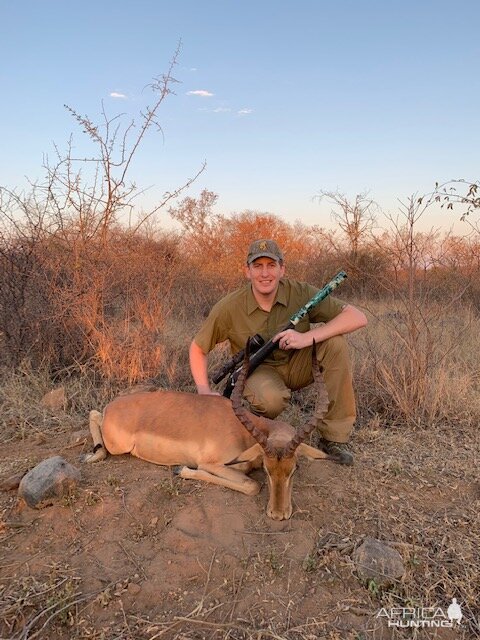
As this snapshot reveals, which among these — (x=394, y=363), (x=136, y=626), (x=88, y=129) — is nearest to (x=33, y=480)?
(x=136, y=626)

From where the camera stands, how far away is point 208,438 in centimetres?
404

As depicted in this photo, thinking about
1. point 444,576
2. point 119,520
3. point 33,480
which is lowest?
point 444,576

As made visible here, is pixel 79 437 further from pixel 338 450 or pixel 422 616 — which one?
pixel 422 616

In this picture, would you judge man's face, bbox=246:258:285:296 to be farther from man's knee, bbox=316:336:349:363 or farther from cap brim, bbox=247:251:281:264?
man's knee, bbox=316:336:349:363

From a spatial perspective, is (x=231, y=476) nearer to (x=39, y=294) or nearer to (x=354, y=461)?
(x=354, y=461)

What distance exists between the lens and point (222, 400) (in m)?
4.29

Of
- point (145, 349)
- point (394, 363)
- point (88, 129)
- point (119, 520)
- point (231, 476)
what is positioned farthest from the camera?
point (88, 129)

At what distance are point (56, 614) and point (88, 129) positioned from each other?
5.50 m

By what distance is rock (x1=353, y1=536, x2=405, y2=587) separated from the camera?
9.21 feet

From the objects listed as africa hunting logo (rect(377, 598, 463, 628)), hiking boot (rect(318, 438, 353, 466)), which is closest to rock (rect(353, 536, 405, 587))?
africa hunting logo (rect(377, 598, 463, 628))

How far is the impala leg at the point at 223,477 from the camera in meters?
3.61

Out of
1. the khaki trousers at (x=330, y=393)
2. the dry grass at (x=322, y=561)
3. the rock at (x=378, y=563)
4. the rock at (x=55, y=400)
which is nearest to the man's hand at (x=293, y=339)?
the khaki trousers at (x=330, y=393)

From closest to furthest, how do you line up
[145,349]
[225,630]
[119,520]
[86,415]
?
[225,630] → [119,520] → [86,415] → [145,349]

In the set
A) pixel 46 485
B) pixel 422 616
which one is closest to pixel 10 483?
pixel 46 485
